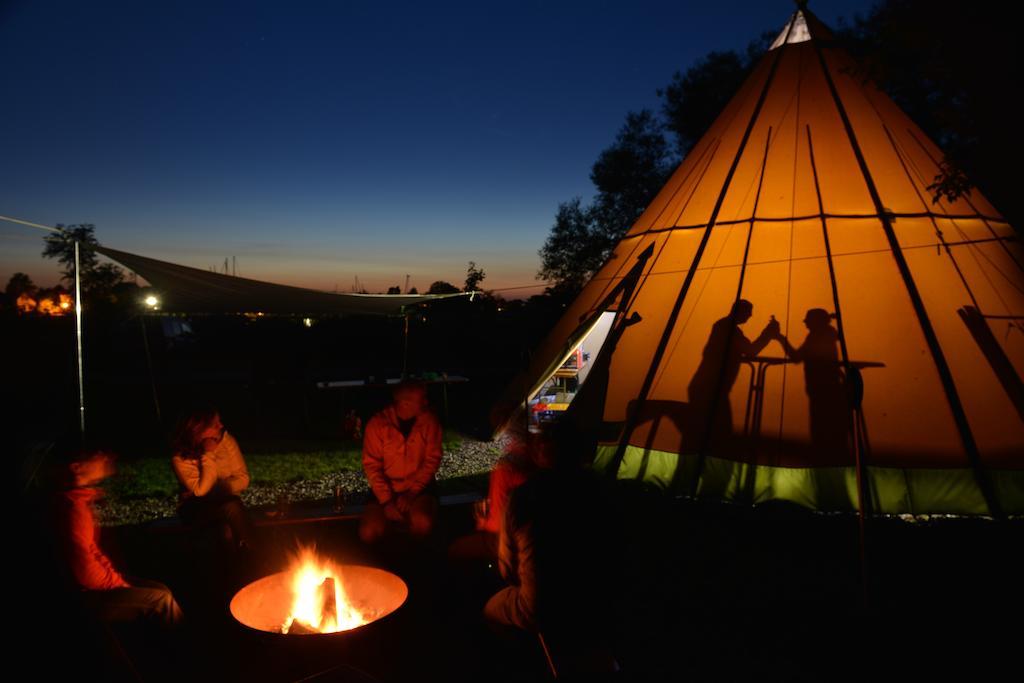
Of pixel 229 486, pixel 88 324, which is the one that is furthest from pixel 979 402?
pixel 88 324

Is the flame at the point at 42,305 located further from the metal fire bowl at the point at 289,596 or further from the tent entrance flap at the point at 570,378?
the metal fire bowl at the point at 289,596

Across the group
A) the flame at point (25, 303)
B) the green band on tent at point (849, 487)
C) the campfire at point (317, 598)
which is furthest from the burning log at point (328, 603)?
the flame at point (25, 303)

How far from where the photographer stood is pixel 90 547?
2.58m

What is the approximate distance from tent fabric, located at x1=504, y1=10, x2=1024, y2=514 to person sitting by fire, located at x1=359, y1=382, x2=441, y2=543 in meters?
1.74

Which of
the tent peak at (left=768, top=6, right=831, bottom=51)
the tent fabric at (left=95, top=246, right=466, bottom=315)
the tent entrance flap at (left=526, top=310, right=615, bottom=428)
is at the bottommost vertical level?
the tent entrance flap at (left=526, top=310, right=615, bottom=428)

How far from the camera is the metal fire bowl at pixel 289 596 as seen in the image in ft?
9.16

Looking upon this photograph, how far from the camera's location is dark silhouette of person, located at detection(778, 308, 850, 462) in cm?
437

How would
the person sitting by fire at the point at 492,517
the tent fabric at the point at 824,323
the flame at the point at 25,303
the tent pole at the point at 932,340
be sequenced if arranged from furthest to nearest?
the flame at the point at 25,303 < the tent fabric at the point at 824,323 < the tent pole at the point at 932,340 < the person sitting by fire at the point at 492,517

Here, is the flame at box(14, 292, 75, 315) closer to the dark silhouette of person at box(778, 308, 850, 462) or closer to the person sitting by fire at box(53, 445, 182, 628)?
the person sitting by fire at box(53, 445, 182, 628)

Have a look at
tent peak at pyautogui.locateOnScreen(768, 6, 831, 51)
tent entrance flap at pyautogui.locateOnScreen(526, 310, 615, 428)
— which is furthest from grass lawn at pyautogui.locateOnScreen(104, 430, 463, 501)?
tent peak at pyautogui.locateOnScreen(768, 6, 831, 51)

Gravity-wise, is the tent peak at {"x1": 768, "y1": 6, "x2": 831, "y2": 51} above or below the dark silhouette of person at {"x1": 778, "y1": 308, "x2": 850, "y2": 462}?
above

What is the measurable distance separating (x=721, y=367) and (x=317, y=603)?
3.54 m

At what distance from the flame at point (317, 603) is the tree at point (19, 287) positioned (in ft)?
123

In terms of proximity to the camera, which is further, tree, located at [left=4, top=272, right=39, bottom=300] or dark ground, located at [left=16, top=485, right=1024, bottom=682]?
tree, located at [left=4, top=272, right=39, bottom=300]
